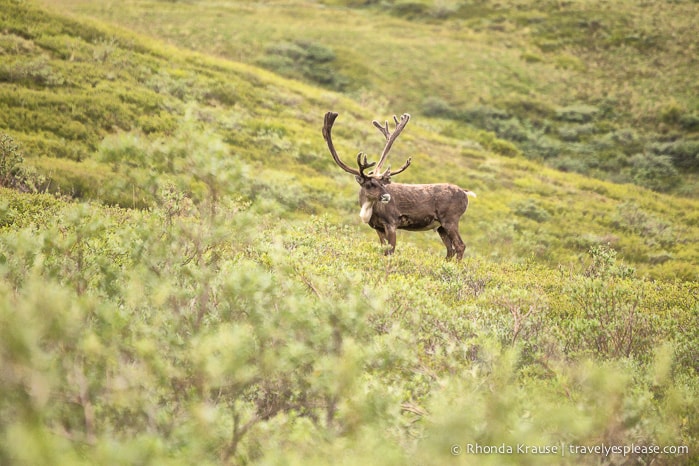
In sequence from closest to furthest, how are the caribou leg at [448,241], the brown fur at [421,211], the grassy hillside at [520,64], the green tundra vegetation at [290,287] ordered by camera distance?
the green tundra vegetation at [290,287], the brown fur at [421,211], the caribou leg at [448,241], the grassy hillside at [520,64]

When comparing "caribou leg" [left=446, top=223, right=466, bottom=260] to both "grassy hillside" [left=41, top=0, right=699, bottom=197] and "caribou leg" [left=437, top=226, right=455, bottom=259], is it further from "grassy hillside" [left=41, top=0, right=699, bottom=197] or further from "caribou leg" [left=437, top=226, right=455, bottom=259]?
"grassy hillside" [left=41, top=0, right=699, bottom=197]

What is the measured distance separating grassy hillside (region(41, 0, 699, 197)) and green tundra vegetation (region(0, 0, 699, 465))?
2.28m

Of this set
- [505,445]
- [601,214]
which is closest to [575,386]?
[505,445]

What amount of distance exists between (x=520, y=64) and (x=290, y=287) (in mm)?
40148

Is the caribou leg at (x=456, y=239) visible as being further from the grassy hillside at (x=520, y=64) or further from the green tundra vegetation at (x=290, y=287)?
the grassy hillside at (x=520, y=64)

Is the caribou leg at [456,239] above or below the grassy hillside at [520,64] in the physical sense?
below

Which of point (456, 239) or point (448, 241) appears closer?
point (456, 239)

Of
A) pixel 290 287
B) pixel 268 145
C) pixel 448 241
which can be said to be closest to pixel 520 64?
pixel 268 145

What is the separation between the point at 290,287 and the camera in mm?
4805

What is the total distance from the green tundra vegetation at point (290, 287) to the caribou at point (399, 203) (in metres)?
0.67

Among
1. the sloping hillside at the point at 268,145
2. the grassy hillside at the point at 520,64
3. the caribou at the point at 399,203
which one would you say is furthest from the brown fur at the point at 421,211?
the grassy hillside at the point at 520,64

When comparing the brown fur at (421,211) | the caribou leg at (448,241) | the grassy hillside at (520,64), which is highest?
the grassy hillside at (520,64)

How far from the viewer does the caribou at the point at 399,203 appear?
31.0 ft

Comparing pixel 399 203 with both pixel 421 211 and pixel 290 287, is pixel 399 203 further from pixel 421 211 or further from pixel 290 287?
pixel 290 287
